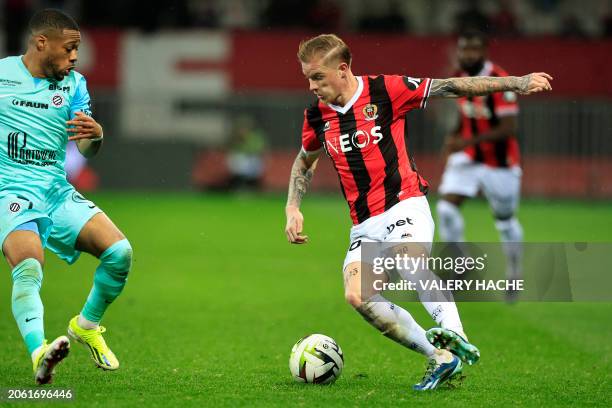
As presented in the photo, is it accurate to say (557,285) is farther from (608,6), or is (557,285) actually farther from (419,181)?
(608,6)

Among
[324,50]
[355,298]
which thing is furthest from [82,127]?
[355,298]

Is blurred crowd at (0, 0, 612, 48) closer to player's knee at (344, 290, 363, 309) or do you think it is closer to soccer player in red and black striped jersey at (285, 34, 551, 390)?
soccer player in red and black striped jersey at (285, 34, 551, 390)

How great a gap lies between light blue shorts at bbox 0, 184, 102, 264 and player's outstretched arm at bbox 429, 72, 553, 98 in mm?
2449

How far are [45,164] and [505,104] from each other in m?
5.94

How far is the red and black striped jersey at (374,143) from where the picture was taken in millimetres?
7012

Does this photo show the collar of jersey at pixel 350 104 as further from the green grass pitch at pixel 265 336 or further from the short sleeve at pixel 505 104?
the short sleeve at pixel 505 104

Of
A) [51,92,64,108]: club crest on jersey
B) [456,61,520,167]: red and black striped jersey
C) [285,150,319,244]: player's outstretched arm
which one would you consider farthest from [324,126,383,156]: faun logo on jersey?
[456,61,520,167]: red and black striped jersey

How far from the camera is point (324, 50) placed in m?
6.75

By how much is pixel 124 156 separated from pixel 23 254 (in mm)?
22707

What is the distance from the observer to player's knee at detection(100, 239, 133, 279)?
23.3 ft

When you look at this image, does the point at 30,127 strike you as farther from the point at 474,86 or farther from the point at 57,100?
the point at 474,86

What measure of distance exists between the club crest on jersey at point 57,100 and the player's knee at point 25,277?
1.08 metres

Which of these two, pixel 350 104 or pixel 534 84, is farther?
pixel 350 104

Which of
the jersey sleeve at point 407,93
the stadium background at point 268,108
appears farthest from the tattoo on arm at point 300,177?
the stadium background at point 268,108
